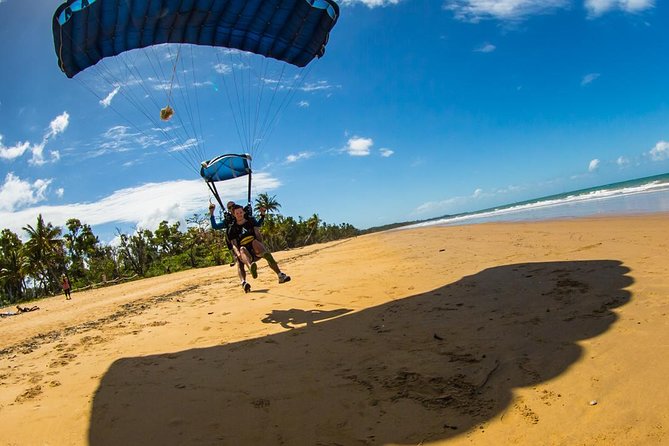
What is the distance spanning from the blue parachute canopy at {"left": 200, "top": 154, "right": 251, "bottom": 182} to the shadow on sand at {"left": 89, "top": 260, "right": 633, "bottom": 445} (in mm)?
4682

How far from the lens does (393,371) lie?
11.6 ft

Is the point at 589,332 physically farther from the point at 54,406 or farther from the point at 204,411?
the point at 54,406

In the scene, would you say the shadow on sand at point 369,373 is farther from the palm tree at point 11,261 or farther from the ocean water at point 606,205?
the palm tree at point 11,261

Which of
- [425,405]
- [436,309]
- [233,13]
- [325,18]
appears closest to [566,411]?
[425,405]

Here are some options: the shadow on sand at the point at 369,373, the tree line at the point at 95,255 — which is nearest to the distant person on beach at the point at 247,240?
the shadow on sand at the point at 369,373

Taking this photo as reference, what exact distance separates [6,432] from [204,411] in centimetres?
162

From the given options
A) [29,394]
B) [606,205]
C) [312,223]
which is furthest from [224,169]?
[312,223]

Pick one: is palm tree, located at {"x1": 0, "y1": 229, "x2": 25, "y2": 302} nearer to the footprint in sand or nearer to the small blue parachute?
the small blue parachute

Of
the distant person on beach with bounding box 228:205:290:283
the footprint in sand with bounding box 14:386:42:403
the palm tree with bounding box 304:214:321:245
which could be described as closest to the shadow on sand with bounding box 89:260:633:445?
the footprint in sand with bounding box 14:386:42:403

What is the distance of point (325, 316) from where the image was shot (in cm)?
593

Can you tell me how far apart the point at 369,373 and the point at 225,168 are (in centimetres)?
668

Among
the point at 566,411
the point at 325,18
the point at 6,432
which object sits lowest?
the point at 566,411

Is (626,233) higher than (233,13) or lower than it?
lower

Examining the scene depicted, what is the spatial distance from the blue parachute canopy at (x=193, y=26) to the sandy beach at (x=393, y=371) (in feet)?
16.8
